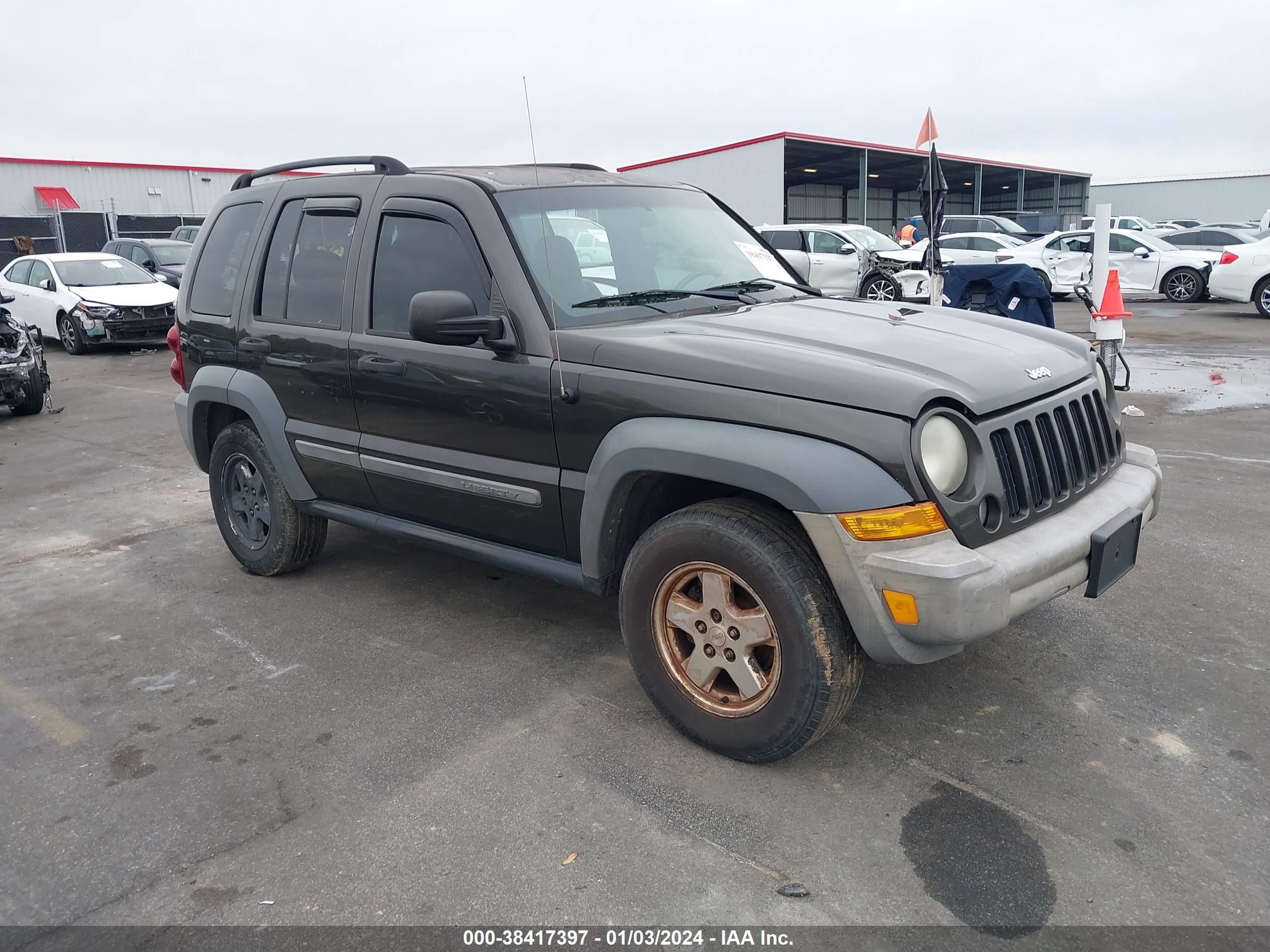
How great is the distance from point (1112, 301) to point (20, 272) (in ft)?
56.9

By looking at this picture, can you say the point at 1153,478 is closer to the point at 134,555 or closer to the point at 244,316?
the point at 244,316

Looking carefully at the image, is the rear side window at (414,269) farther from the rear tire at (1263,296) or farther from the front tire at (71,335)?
the rear tire at (1263,296)

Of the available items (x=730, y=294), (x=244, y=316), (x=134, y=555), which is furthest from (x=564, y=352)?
(x=134, y=555)

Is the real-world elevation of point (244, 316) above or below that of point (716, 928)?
above

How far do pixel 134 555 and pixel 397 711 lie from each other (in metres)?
2.89

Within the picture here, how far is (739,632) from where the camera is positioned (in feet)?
10.1

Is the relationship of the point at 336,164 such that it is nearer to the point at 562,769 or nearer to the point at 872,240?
the point at 562,769

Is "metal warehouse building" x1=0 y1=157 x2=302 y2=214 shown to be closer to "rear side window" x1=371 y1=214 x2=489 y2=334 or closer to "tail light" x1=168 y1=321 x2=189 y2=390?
"tail light" x1=168 y1=321 x2=189 y2=390

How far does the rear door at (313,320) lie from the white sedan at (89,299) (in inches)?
464

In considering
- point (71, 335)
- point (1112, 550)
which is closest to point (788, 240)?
point (71, 335)

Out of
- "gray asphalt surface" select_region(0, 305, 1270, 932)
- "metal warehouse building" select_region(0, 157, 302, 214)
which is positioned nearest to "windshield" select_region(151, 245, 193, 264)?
"metal warehouse building" select_region(0, 157, 302, 214)

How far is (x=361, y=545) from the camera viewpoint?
559 cm

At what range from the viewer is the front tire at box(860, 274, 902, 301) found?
17.4m

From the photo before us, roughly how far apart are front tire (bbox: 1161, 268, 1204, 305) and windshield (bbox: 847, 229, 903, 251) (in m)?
5.63
